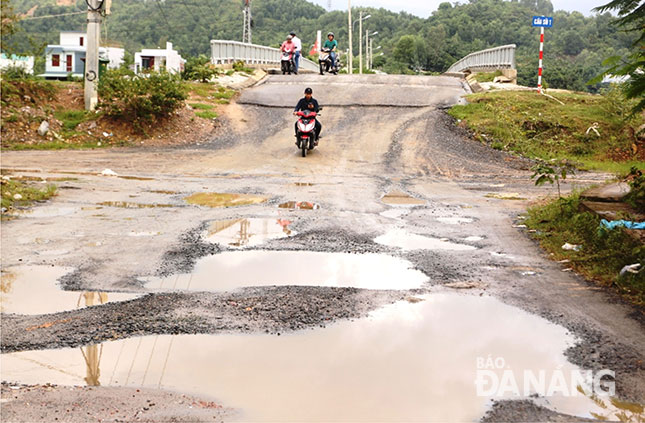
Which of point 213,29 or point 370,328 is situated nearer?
point 370,328

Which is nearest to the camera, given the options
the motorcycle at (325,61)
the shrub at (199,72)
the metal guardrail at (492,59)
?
the shrub at (199,72)

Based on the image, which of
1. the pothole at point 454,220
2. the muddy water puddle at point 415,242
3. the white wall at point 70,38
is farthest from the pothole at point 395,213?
the white wall at point 70,38

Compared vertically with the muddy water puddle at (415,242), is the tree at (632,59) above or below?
above

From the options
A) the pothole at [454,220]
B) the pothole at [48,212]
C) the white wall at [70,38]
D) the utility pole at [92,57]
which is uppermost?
the white wall at [70,38]

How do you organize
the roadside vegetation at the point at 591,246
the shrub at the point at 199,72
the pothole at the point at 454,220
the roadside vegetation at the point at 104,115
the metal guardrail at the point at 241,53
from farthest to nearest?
the metal guardrail at the point at 241,53 < the shrub at the point at 199,72 < the roadside vegetation at the point at 104,115 < the pothole at the point at 454,220 < the roadside vegetation at the point at 591,246

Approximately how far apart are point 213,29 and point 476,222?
247 feet

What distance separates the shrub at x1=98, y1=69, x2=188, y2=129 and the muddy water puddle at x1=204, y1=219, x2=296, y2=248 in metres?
10.9

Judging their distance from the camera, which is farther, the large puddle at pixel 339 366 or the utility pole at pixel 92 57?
the utility pole at pixel 92 57

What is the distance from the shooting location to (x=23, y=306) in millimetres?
6277

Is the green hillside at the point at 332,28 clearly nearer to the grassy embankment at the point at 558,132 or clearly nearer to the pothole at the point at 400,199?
the grassy embankment at the point at 558,132

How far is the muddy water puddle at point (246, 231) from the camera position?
8.98 metres

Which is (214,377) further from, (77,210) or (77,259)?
(77,210)

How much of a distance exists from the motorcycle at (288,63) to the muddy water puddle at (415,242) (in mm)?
25078

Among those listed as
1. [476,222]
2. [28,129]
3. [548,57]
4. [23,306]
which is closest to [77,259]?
[23,306]
